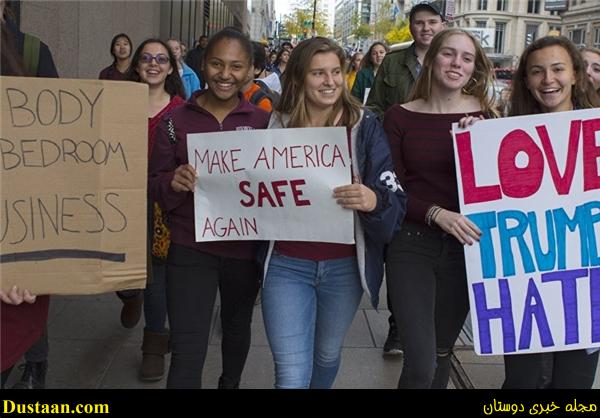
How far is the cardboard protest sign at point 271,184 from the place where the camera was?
9.54 feet

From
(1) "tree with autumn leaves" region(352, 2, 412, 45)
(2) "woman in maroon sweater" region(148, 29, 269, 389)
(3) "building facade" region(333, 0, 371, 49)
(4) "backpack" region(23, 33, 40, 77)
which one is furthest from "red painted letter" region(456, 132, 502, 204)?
(3) "building facade" region(333, 0, 371, 49)

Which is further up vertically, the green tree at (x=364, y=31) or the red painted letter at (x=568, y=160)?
the green tree at (x=364, y=31)

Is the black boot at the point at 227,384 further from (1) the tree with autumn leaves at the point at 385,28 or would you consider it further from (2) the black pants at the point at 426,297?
(1) the tree with autumn leaves at the point at 385,28

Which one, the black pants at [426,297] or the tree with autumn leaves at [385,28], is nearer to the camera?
the black pants at [426,297]

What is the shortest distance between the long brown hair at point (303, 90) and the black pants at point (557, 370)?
1.33m

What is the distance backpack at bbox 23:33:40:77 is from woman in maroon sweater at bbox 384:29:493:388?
171cm

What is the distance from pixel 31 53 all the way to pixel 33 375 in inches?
62.0

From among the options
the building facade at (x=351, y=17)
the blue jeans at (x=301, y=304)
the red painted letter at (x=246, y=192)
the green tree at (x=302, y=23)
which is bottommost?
the blue jeans at (x=301, y=304)

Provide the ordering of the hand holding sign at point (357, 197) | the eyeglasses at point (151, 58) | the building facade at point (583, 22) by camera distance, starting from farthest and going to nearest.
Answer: the building facade at point (583, 22)
the eyeglasses at point (151, 58)
the hand holding sign at point (357, 197)

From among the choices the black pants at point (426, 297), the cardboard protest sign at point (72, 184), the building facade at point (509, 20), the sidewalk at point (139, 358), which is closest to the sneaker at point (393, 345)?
the sidewalk at point (139, 358)

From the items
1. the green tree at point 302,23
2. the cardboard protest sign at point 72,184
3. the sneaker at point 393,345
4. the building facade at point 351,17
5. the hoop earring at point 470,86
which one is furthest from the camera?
the building facade at point 351,17

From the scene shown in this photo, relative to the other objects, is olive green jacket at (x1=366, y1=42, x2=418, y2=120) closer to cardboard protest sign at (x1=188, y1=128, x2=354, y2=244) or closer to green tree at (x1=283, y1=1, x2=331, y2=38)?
cardboard protest sign at (x1=188, y1=128, x2=354, y2=244)

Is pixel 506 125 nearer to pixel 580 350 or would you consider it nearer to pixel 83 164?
pixel 580 350
